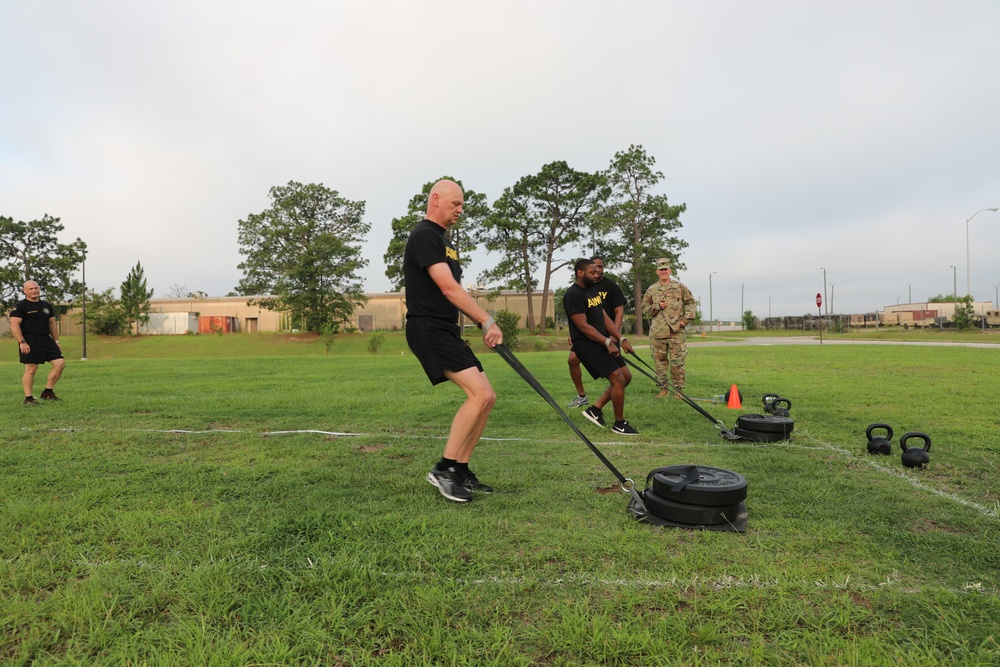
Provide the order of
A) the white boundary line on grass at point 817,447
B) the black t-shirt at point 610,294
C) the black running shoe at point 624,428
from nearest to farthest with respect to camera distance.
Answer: the white boundary line on grass at point 817,447 → the black running shoe at point 624,428 → the black t-shirt at point 610,294

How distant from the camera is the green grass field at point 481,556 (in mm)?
1779

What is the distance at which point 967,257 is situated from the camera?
42594mm

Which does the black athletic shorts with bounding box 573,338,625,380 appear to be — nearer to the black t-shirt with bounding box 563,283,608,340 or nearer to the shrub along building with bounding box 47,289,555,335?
the black t-shirt with bounding box 563,283,608,340

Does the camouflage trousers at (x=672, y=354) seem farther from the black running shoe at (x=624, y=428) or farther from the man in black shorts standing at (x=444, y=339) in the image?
the man in black shorts standing at (x=444, y=339)

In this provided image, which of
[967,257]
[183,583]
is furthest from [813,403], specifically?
[967,257]

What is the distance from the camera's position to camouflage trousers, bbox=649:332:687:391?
7.80 m

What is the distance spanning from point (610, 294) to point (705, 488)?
12.4ft

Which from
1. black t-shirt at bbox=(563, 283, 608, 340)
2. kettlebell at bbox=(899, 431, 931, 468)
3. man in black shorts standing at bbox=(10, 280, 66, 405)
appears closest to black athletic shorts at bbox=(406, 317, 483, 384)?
black t-shirt at bbox=(563, 283, 608, 340)

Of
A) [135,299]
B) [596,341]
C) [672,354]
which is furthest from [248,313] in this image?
[596,341]

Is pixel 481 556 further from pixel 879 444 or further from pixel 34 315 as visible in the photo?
pixel 34 315

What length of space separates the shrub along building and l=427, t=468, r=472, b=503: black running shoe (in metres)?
43.4

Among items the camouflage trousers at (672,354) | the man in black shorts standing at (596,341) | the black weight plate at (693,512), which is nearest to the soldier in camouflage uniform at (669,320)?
the camouflage trousers at (672,354)

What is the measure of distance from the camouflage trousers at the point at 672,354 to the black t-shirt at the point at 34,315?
9013 millimetres

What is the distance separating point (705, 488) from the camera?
2.73 m
